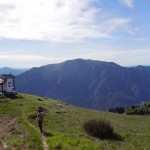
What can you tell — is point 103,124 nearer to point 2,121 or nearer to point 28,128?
point 28,128

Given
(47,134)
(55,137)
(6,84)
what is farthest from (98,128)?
(6,84)

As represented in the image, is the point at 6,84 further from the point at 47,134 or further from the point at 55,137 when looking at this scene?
the point at 55,137

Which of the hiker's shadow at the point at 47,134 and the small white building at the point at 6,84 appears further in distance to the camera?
the small white building at the point at 6,84

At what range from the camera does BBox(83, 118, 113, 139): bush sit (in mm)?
35344

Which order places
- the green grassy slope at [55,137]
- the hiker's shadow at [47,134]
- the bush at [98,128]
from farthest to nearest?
the bush at [98,128] < the hiker's shadow at [47,134] < the green grassy slope at [55,137]

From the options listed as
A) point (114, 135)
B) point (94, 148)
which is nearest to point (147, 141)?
point (114, 135)

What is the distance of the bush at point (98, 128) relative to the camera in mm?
35344

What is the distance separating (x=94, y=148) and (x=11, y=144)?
7.01 meters

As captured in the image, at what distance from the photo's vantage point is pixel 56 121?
44.7 m

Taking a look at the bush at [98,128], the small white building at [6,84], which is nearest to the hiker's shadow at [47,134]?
the bush at [98,128]

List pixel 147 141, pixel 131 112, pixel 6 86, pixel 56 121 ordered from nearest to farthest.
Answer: pixel 147 141 → pixel 56 121 → pixel 6 86 → pixel 131 112

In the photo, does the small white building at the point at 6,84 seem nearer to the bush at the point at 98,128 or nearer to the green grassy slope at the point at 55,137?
the green grassy slope at the point at 55,137

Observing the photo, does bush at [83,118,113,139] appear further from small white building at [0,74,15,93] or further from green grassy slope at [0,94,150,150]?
small white building at [0,74,15,93]

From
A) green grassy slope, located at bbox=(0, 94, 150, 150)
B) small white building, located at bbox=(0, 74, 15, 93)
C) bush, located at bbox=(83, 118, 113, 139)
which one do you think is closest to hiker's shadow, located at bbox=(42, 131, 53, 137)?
green grassy slope, located at bbox=(0, 94, 150, 150)
